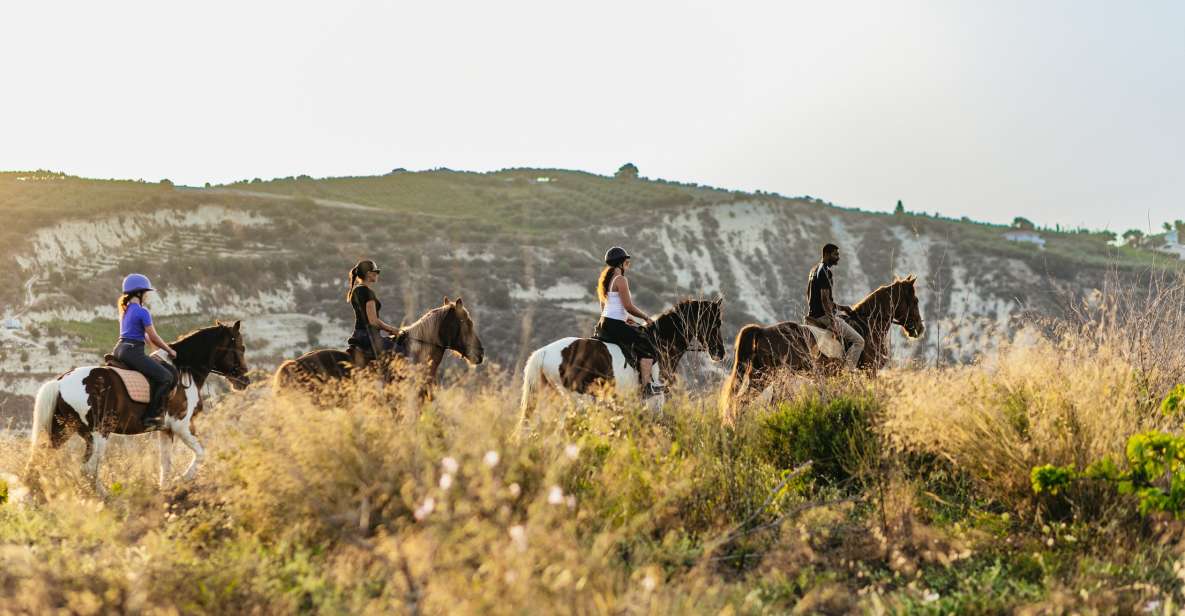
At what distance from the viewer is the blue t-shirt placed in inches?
413

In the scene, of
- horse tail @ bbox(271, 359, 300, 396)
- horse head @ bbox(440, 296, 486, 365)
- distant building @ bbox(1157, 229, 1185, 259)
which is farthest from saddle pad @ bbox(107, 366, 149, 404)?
distant building @ bbox(1157, 229, 1185, 259)

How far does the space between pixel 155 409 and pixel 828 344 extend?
316 inches

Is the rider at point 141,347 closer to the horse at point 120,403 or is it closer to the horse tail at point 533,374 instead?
the horse at point 120,403

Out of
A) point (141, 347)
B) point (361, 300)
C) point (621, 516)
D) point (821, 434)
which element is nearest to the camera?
point (621, 516)

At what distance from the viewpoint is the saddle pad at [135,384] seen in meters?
10.3

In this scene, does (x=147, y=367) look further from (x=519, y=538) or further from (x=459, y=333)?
(x=519, y=538)

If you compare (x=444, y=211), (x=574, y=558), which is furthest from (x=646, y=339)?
(x=444, y=211)

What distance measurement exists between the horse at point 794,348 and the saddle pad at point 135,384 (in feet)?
20.8

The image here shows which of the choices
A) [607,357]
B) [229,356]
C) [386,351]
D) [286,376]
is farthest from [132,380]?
[607,357]

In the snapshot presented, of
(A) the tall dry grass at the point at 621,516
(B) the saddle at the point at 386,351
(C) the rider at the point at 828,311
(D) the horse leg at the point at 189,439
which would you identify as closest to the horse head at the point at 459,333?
(B) the saddle at the point at 386,351

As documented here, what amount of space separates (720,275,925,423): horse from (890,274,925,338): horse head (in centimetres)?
5

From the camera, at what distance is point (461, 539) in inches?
182

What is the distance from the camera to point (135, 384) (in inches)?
410

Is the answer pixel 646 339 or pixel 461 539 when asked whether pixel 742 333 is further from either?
pixel 461 539
